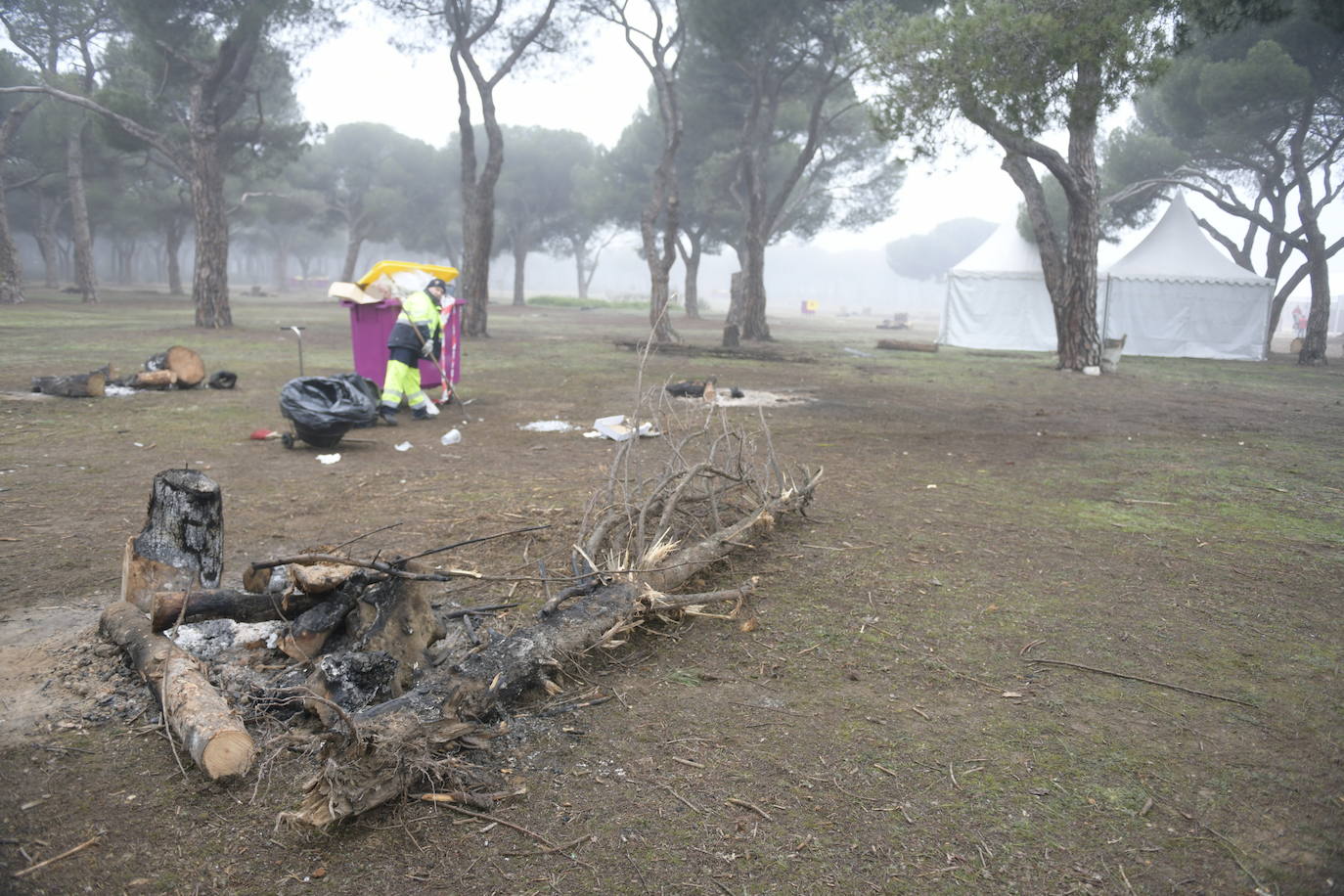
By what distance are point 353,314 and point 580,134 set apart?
38307 millimetres

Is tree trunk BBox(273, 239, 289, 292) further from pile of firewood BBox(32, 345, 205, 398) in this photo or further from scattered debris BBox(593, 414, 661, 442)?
scattered debris BBox(593, 414, 661, 442)

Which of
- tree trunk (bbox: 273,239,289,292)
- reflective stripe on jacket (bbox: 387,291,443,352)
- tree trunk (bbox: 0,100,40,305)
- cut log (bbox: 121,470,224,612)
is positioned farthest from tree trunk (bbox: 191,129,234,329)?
tree trunk (bbox: 273,239,289,292)

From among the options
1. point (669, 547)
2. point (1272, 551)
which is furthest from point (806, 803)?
point (1272, 551)

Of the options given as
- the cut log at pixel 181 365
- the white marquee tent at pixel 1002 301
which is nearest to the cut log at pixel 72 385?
the cut log at pixel 181 365

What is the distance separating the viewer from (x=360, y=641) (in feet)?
10.0

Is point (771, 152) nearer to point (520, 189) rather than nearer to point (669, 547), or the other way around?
point (520, 189)

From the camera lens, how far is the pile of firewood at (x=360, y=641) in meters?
2.37

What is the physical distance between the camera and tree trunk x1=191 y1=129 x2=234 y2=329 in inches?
752

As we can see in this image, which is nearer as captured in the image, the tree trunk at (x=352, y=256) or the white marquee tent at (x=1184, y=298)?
the white marquee tent at (x=1184, y=298)

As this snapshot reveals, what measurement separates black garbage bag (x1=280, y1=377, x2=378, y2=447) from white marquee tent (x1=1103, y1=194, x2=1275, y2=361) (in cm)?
2049

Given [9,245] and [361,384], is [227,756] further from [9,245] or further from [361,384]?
[9,245]

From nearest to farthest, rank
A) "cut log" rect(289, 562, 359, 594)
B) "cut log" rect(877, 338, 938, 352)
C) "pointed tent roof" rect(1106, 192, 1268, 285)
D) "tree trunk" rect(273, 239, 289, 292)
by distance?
1. "cut log" rect(289, 562, 359, 594)
2. "cut log" rect(877, 338, 938, 352)
3. "pointed tent roof" rect(1106, 192, 1268, 285)
4. "tree trunk" rect(273, 239, 289, 292)

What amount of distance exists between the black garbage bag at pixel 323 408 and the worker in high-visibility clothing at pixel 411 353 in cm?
94

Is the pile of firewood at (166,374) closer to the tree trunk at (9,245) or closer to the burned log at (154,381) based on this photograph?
the burned log at (154,381)
